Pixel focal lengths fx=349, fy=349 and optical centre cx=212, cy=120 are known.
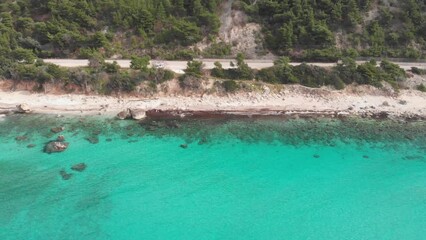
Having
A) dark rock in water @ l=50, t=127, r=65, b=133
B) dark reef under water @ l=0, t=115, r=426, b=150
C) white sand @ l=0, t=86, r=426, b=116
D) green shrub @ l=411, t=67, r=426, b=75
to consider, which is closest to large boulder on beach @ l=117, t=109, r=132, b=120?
dark reef under water @ l=0, t=115, r=426, b=150

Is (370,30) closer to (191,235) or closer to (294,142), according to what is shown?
(294,142)

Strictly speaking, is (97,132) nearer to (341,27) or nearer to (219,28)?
(219,28)

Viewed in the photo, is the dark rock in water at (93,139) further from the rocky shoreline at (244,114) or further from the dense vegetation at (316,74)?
the dense vegetation at (316,74)

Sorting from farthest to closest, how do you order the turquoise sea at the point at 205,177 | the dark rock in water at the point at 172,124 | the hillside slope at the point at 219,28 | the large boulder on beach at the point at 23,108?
the hillside slope at the point at 219,28 < the large boulder on beach at the point at 23,108 < the dark rock in water at the point at 172,124 < the turquoise sea at the point at 205,177

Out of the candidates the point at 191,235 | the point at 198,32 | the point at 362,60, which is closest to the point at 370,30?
the point at 362,60

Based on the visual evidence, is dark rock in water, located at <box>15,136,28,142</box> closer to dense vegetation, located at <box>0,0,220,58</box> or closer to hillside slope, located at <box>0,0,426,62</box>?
hillside slope, located at <box>0,0,426,62</box>

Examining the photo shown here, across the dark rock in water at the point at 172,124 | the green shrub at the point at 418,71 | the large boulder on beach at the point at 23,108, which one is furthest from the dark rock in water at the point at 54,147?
the green shrub at the point at 418,71

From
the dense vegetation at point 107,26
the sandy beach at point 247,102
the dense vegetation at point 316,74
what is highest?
the dense vegetation at point 107,26
